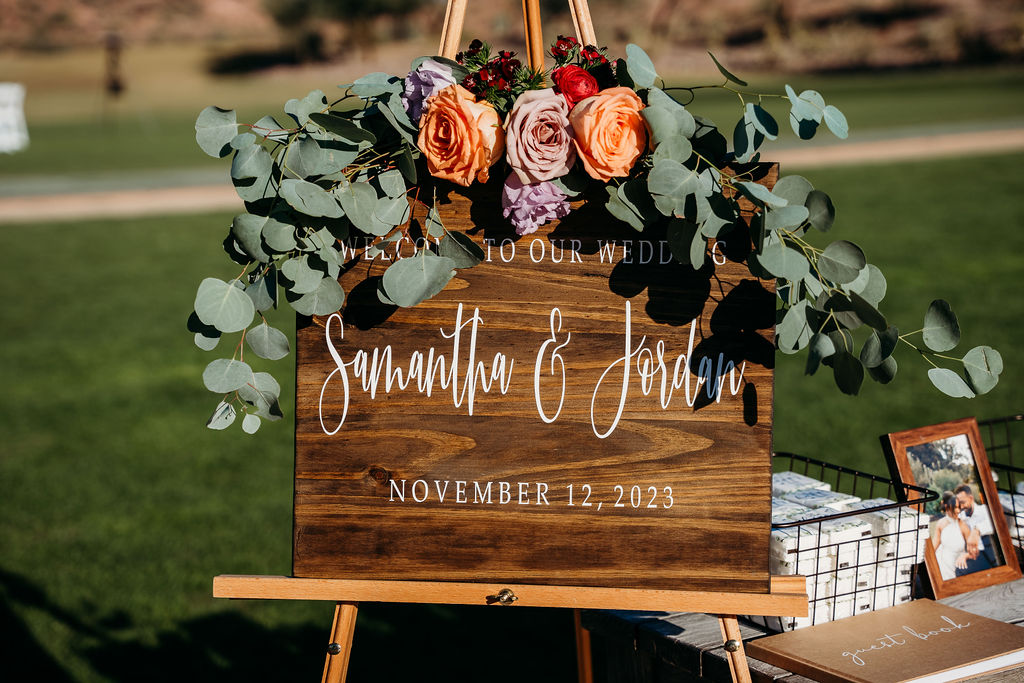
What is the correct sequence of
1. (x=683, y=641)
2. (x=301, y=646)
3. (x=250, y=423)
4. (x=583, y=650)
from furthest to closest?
(x=301, y=646) → (x=583, y=650) → (x=683, y=641) → (x=250, y=423)

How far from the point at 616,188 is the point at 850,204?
10474 millimetres

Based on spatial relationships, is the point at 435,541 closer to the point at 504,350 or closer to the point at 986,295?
the point at 504,350

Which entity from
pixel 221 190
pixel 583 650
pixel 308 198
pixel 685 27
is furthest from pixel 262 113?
pixel 685 27

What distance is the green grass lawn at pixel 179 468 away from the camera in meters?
3.32

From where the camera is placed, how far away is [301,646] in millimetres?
3354

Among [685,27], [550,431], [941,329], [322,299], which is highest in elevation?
[685,27]

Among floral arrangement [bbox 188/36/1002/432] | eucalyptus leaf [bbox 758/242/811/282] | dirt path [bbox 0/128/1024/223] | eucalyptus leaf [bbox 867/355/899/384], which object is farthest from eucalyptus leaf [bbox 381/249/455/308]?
A: dirt path [bbox 0/128/1024/223]

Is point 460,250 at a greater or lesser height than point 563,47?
lesser

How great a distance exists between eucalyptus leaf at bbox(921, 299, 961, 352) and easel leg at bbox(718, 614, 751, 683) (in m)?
0.53

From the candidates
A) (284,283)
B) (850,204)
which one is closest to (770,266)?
(284,283)

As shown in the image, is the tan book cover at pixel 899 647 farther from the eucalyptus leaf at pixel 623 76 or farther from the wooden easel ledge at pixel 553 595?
the eucalyptus leaf at pixel 623 76

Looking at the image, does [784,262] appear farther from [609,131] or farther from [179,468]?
[179,468]

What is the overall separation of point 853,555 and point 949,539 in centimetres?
30

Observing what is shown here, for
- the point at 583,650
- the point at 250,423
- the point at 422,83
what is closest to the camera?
the point at 422,83
